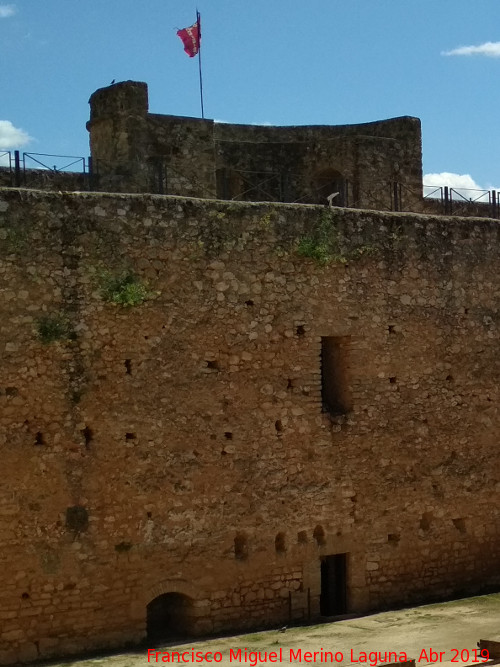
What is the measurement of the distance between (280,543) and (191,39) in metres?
8.98

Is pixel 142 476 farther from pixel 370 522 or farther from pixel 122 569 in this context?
pixel 370 522

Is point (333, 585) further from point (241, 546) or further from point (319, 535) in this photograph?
point (241, 546)

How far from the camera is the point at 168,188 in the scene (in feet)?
50.9

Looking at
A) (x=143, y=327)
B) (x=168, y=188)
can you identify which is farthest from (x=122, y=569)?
(x=168, y=188)

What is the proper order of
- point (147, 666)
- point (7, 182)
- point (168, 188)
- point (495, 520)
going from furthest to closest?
point (168, 188) → point (495, 520) → point (7, 182) → point (147, 666)

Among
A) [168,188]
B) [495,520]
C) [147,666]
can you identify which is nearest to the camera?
[147,666]

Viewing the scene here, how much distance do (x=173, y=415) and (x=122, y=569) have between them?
182cm

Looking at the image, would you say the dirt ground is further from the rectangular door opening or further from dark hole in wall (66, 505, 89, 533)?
dark hole in wall (66, 505, 89, 533)

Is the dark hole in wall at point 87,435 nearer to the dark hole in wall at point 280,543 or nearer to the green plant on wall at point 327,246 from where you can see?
the dark hole in wall at point 280,543

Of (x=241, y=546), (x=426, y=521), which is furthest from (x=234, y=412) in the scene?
(x=426, y=521)

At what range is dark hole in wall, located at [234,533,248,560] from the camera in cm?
1206

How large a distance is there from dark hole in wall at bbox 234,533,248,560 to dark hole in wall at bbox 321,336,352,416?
81.9 inches

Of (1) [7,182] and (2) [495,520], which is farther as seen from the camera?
(2) [495,520]

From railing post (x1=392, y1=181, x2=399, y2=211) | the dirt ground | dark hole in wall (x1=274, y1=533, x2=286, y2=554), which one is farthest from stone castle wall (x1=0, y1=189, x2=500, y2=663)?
railing post (x1=392, y1=181, x2=399, y2=211)
